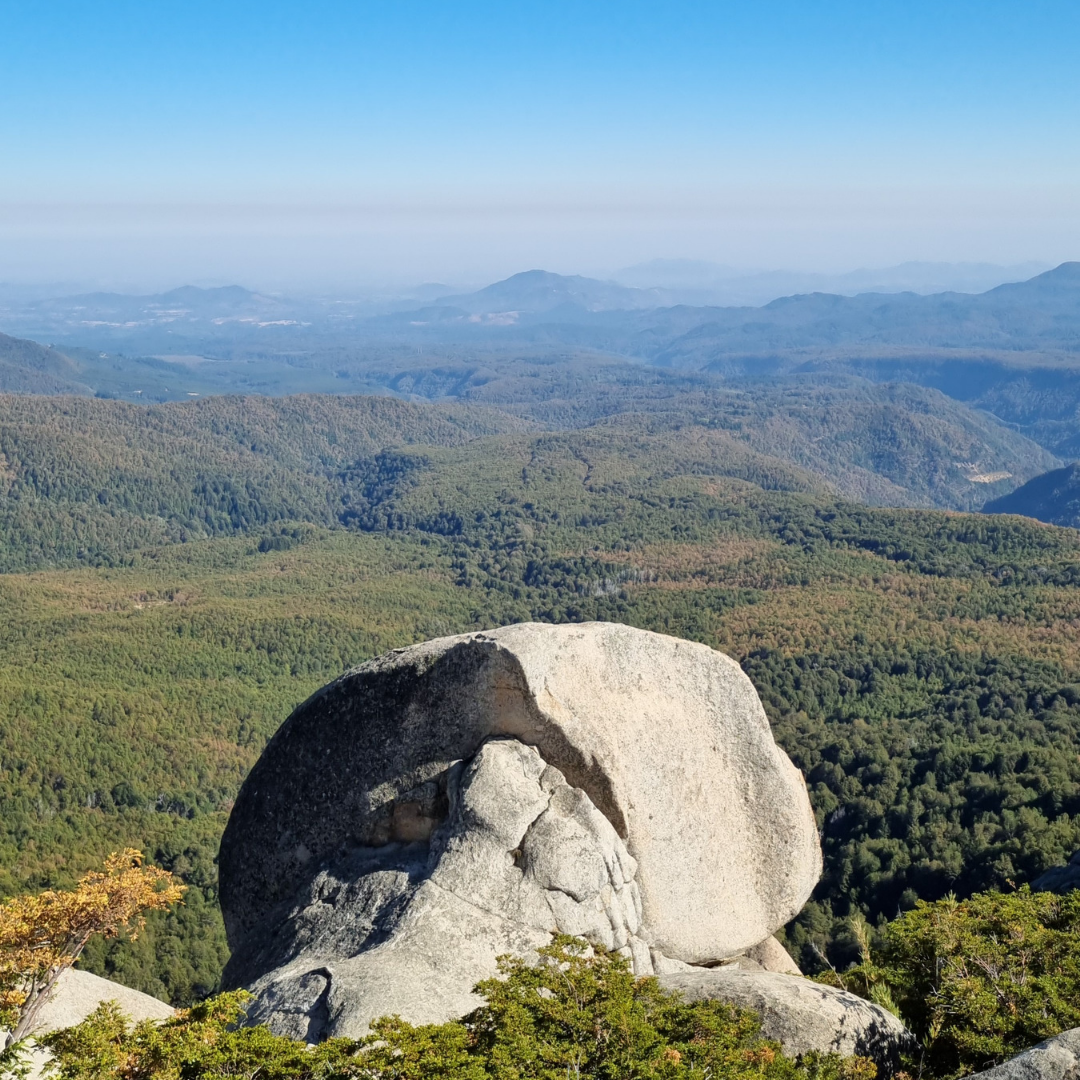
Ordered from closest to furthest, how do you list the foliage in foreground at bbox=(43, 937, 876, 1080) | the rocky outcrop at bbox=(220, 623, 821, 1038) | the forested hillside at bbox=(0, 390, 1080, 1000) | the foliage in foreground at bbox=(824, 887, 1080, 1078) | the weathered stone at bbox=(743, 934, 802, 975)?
1. the foliage in foreground at bbox=(43, 937, 876, 1080)
2. the foliage in foreground at bbox=(824, 887, 1080, 1078)
3. the rocky outcrop at bbox=(220, 623, 821, 1038)
4. the weathered stone at bbox=(743, 934, 802, 975)
5. the forested hillside at bbox=(0, 390, 1080, 1000)

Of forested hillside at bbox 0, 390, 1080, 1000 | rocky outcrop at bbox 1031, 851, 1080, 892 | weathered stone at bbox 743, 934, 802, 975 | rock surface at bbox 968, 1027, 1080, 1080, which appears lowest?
forested hillside at bbox 0, 390, 1080, 1000

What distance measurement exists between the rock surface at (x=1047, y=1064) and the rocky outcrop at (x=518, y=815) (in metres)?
6.47

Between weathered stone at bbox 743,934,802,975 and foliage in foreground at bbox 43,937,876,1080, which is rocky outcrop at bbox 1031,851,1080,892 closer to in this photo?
weathered stone at bbox 743,934,802,975

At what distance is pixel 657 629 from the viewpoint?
351ft

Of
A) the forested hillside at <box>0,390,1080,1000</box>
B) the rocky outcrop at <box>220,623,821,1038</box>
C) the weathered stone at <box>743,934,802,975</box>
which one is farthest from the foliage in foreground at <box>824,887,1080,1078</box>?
the forested hillside at <box>0,390,1080,1000</box>

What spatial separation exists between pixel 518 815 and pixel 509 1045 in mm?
5967

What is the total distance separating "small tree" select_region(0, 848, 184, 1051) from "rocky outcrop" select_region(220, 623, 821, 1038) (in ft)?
7.94

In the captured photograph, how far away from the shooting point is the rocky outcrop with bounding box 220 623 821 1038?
1636 centimetres

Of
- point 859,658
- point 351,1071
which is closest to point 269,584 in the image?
point 859,658

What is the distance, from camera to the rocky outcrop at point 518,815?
1636cm

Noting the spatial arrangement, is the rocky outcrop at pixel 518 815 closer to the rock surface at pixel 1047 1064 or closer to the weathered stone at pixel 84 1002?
the weathered stone at pixel 84 1002

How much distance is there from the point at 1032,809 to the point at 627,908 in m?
40.3

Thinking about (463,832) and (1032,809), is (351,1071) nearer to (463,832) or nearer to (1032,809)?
(463,832)

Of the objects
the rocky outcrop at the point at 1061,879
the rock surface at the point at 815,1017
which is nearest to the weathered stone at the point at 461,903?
the rock surface at the point at 815,1017
